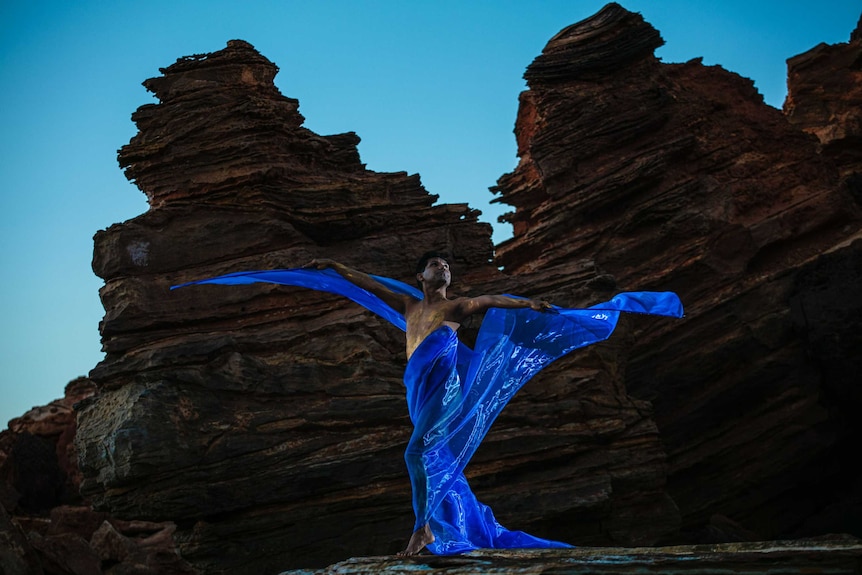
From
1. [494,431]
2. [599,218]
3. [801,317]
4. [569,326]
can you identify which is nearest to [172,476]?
[494,431]

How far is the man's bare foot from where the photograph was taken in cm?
655

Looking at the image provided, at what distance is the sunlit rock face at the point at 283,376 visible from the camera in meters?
9.07

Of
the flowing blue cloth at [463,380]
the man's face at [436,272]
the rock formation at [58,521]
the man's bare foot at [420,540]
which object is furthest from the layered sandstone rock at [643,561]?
the rock formation at [58,521]

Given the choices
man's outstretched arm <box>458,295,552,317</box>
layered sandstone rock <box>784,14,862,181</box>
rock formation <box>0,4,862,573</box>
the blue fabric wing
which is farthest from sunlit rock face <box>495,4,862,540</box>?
man's outstretched arm <box>458,295,552,317</box>

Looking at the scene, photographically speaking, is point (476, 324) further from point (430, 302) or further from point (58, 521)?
point (58, 521)

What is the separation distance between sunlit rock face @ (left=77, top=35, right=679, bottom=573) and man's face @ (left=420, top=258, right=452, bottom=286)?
235cm

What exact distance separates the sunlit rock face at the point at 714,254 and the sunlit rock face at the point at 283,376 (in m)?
1.72

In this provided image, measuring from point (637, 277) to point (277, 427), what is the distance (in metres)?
6.20

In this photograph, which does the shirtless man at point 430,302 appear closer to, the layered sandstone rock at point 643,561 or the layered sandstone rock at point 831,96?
the layered sandstone rock at point 643,561

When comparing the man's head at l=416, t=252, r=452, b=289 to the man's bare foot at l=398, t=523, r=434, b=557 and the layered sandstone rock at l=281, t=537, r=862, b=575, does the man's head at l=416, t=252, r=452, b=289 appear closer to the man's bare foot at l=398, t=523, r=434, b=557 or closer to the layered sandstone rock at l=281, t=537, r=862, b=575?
the man's bare foot at l=398, t=523, r=434, b=557

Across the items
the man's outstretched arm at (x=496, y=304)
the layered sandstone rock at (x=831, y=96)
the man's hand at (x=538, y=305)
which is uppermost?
the layered sandstone rock at (x=831, y=96)

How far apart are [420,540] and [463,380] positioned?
64.1 inches

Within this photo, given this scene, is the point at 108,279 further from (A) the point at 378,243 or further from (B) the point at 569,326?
(B) the point at 569,326

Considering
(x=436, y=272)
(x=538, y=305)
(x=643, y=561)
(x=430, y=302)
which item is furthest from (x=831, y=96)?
(x=643, y=561)
